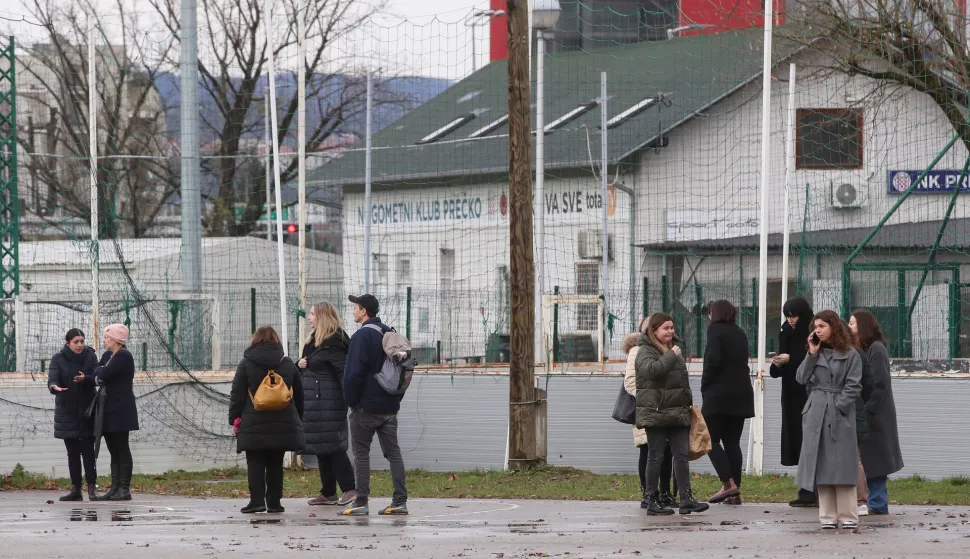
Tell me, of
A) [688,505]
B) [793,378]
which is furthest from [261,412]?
[793,378]

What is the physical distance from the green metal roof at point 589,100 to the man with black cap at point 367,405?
5865 mm

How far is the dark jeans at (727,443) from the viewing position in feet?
39.9

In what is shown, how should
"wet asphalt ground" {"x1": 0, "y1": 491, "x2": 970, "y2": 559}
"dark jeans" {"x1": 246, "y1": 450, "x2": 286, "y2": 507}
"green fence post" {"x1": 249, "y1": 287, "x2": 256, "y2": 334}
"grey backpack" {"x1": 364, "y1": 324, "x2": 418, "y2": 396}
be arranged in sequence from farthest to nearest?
"green fence post" {"x1": 249, "y1": 287, "x2": 256, "y2": 334} < "dark jeans" {"x1": 246, "y1": 450, "x2": 286, "y2": 507} < "grey backpack" {"x1": 364, "y1": 324, "x2": 418, "y2": 396} < "wet asphalt ground" {"x1": 0, "y1": 491, "x2": 970, "y2": 559}

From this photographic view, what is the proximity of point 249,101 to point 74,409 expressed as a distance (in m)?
9.87

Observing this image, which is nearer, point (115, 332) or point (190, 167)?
point (115, 332)

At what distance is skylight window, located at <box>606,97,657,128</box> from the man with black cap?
839cm

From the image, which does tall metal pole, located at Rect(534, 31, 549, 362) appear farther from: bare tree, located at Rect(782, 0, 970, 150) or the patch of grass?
bare tree, located at Rect(782, 0, 970, 150)

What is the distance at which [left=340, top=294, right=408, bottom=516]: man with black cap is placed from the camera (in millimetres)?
11609

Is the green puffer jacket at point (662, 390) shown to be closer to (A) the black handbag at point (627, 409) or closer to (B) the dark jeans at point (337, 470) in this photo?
(A) the black handbag at point (627, 409)

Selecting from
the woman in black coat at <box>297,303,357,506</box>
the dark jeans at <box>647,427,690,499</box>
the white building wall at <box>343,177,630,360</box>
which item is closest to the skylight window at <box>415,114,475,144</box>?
the white building wall at <box>343,177,630,360</box>

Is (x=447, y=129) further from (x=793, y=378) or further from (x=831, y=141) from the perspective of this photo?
(x=793, y=378)

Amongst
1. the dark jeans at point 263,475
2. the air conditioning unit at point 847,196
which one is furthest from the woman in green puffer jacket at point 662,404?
the air conditioning unit at point 847,196

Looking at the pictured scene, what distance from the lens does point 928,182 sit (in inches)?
660

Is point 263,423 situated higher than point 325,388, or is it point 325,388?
point 325,388
